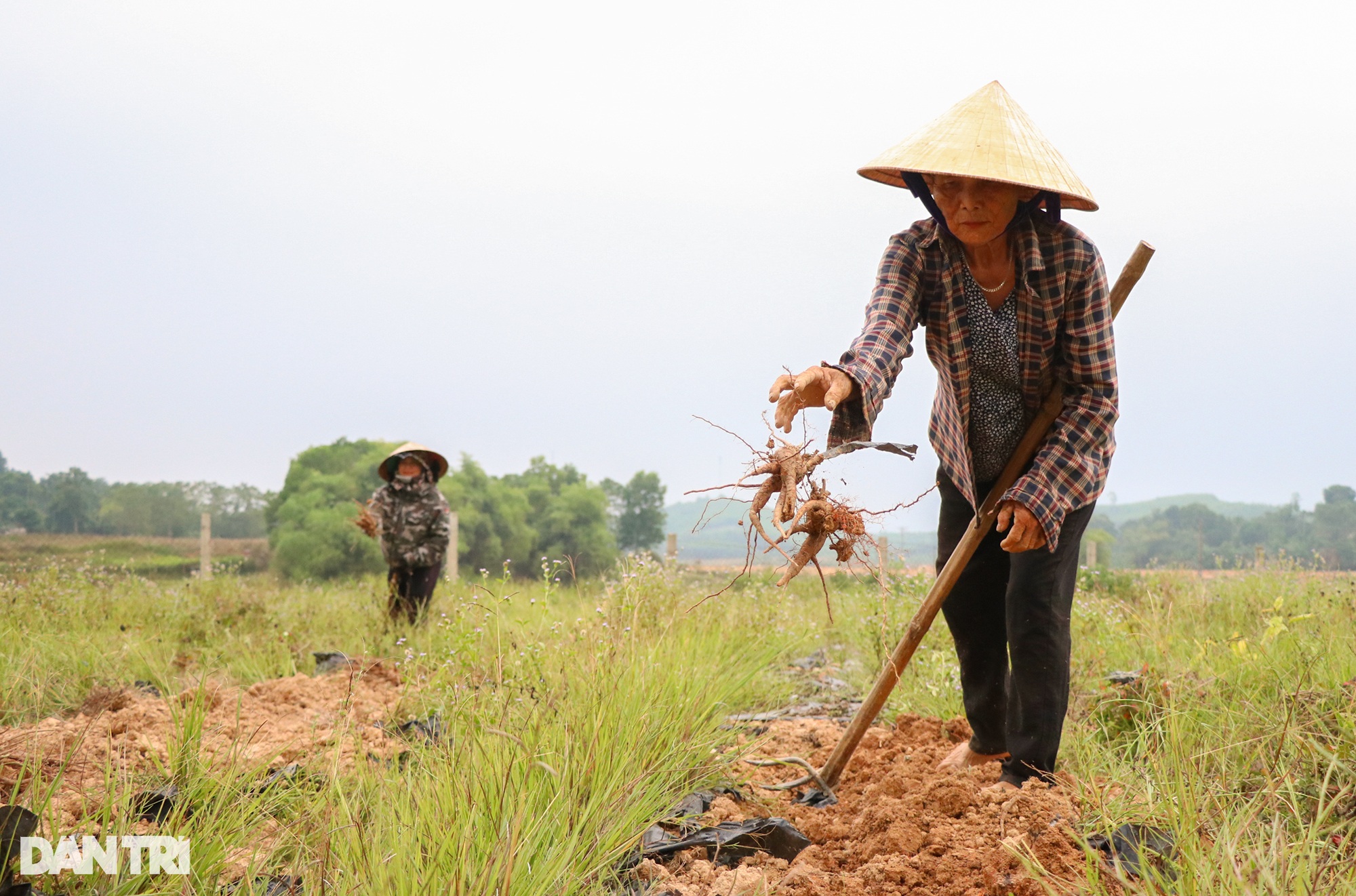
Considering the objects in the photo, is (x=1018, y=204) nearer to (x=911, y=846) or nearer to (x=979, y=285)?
(x=979, y=285)

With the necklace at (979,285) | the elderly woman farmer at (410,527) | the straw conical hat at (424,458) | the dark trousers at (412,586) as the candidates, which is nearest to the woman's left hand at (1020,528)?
the necklace at (979,285)

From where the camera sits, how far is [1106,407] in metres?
2.86

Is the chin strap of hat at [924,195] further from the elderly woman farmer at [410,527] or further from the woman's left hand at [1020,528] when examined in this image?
the elderly woman farmer at [410,527]

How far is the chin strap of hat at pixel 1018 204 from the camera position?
2.73 meters

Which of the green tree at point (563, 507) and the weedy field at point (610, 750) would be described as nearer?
the weedy field at point (610, 750)

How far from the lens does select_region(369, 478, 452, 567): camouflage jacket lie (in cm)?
793

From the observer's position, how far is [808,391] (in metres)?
2.31

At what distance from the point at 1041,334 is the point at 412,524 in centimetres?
619

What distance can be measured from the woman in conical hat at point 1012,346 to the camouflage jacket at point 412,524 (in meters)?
5.68

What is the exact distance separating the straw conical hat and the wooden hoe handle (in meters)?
5.77

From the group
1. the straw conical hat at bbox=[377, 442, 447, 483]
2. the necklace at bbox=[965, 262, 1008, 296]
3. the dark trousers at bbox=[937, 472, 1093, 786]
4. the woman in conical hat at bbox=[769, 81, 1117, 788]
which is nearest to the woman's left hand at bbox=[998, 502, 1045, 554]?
the woman in conical hat at bbox=[769, 81, 1117, 788]

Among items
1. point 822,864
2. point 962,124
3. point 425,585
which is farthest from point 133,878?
point 425,585

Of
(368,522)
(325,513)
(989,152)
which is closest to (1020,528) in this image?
(989,152)

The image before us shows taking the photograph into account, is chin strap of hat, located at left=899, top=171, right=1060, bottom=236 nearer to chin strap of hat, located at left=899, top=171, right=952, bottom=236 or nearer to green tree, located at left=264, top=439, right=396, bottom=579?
chin strap of hat, located at left=899, top=171, right=952, bottom=236
